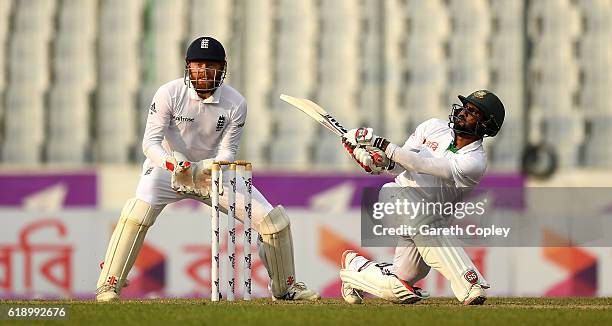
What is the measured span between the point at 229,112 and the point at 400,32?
793cm

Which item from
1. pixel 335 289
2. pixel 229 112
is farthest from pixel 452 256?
pixel 335 289

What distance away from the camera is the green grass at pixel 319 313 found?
640 cm

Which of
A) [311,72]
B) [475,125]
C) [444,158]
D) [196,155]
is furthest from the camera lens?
[311,72]

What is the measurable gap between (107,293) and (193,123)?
1056 millimetres

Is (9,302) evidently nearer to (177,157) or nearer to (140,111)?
(177,157)

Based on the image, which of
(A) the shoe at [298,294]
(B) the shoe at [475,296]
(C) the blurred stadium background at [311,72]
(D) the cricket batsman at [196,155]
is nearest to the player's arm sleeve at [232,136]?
(D) the cricket batsman at [196,155]

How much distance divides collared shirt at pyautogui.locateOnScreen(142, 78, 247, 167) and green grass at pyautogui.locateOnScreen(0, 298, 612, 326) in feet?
2.79

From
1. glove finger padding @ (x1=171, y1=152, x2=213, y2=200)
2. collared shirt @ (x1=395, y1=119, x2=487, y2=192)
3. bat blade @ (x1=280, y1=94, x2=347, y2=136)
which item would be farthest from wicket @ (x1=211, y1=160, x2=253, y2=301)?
collared shirt @ (x1=395, y1=119, x2=487, y2=192)

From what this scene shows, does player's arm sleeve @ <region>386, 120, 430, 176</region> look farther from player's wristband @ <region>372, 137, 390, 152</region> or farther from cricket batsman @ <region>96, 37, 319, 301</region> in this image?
cricket batsman @ <region>96, 37, 319, 301</region>

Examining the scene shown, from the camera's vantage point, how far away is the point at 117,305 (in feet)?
23.5

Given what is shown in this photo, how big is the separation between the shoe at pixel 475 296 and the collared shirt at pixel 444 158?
1.82 feet

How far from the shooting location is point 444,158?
740 centimetres

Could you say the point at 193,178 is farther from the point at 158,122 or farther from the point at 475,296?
the point at 475,296

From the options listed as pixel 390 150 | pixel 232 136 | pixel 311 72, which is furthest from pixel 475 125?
pixel 311 72
